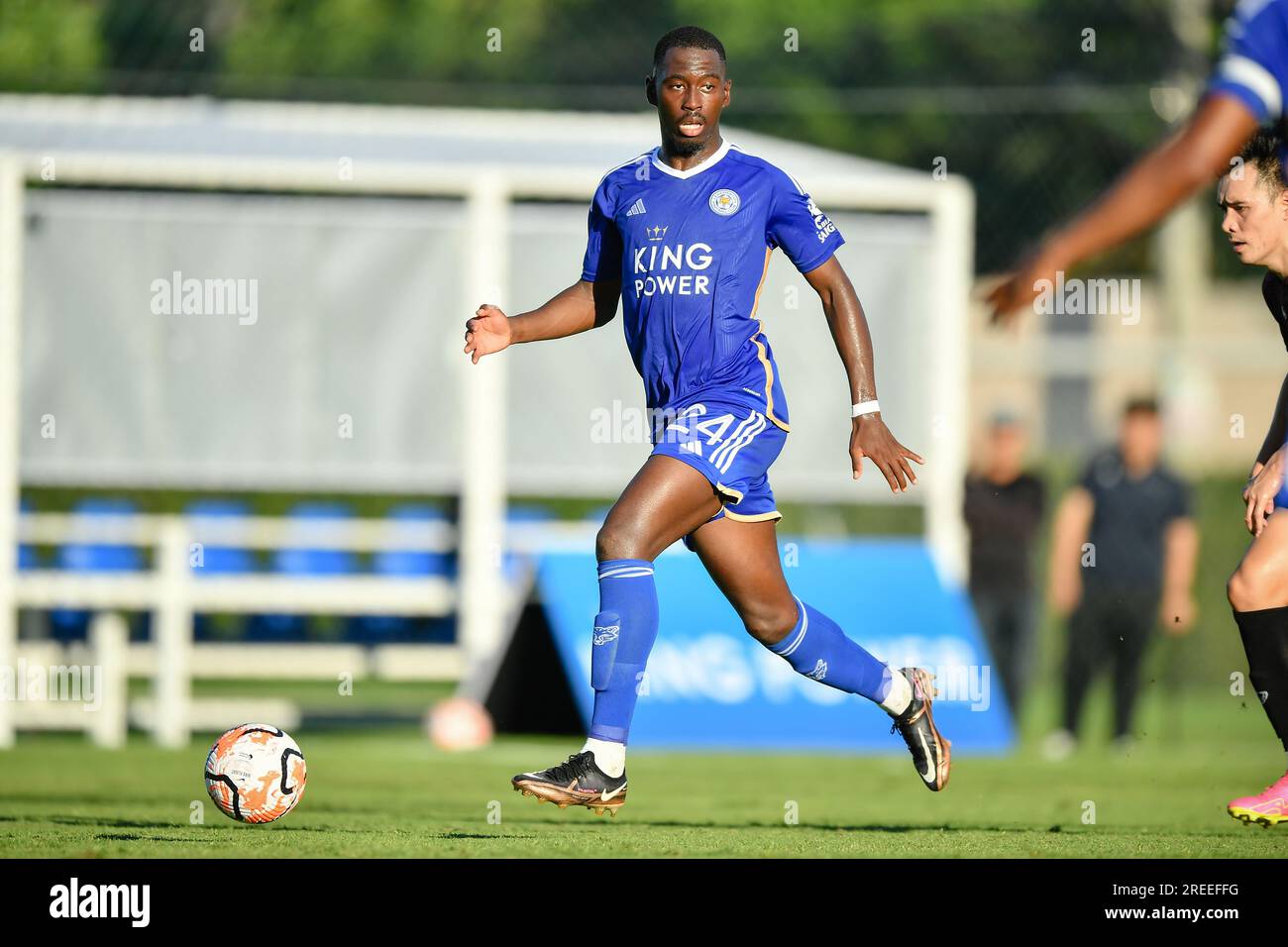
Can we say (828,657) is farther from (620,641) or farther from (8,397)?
(8,397)

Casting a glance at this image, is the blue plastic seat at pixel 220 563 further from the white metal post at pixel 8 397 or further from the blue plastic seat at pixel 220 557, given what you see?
the white metal post at pixel 8 397

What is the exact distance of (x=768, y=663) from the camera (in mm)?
13812

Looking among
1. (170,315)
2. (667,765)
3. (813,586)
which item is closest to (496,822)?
(667,765)

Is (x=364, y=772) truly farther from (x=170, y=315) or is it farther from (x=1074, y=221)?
(x=1074, y=221)

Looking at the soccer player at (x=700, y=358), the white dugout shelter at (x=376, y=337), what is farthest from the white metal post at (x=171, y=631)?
the soccer player at (x=700, y=358)

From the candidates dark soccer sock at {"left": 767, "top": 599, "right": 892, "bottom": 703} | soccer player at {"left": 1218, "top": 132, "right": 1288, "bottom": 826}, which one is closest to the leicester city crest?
dark soccer sock at {"left": 767, "top": 599, "right": 892, "bottom": 703}

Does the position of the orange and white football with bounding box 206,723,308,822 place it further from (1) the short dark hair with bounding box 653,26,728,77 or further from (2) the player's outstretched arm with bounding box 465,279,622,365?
(1) the short dark hair with bounding box 653,26,728,77

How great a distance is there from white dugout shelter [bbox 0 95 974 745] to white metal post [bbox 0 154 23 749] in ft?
1.16

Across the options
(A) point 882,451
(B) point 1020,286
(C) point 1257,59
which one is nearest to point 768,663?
(A) point 882,451

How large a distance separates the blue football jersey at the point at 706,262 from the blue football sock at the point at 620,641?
65cm

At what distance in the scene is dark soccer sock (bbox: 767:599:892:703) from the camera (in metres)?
7.20

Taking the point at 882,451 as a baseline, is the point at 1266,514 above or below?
below

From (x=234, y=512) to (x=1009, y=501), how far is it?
22.1 ft

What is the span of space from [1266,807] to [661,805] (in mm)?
3283
